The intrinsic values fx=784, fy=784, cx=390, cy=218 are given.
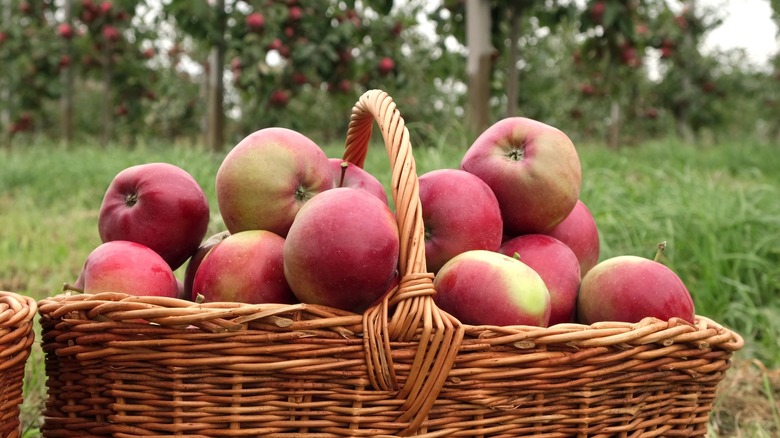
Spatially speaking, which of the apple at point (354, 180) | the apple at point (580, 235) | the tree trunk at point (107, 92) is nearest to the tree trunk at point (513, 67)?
the apple at point (580, 235)

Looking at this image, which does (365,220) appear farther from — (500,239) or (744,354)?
(744,354)

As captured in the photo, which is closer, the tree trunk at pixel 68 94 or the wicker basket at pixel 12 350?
the wicker basket at pixel 12 350

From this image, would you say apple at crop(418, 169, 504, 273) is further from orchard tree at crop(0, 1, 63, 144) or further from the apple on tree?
orchard tree at crop(0, 1, 63, 144)

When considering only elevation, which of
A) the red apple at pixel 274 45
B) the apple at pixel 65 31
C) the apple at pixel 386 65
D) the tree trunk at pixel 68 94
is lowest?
the tree trunk at pixel 68 94

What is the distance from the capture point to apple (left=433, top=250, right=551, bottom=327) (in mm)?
1097

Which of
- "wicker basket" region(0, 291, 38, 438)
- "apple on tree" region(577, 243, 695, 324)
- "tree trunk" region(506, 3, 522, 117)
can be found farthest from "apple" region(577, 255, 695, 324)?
"tree trunk" region(506, 3, 522, 117)

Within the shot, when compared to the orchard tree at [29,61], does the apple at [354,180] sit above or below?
above

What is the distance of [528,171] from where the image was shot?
132cm

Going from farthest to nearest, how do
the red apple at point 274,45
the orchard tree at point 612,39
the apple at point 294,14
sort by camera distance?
1. the apple at point 294,14
2. the red apple at point 274,45
3. the orchard tree at point 612,39

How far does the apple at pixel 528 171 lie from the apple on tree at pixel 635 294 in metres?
0.15

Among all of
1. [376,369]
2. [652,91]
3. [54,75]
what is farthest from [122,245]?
[652,91]

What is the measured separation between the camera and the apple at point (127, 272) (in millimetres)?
1147

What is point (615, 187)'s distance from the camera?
10.9 feet

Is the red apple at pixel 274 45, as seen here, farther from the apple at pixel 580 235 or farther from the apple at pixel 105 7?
the apple at pixel 580 235
